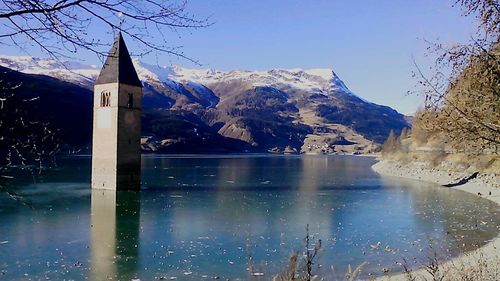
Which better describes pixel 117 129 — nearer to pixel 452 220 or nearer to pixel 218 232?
pixel 218 232

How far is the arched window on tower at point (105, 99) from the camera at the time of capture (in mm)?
45031

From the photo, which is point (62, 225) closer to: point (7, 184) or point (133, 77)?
point (7, 184)

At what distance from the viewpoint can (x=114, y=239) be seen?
60.1 ft

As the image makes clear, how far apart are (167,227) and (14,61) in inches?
668

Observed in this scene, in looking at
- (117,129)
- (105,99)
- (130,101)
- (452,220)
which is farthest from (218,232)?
(105,99)

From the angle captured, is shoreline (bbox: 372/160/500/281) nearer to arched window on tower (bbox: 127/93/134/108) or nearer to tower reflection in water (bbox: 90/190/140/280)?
tower reflection in water (bbox: 90/190/140/280)

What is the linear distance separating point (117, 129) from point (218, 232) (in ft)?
88.2

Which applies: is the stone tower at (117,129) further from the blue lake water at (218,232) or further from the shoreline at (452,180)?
the shoreline at (452,180)

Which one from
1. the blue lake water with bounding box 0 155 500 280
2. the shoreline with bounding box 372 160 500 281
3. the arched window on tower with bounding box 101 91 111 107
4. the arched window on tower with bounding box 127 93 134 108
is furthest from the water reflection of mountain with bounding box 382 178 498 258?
the arched window on tower with bounding box 101 91 111 107

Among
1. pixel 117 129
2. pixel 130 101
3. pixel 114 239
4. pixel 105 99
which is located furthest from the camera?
pixel 130 101

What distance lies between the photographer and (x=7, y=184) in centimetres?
362

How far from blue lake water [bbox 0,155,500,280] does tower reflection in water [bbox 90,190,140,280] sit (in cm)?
4

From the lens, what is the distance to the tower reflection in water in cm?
1345

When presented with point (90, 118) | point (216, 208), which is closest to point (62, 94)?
point (90, 118)
